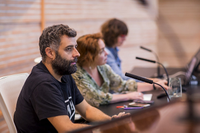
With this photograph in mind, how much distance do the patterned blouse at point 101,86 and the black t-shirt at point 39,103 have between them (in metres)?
0.46

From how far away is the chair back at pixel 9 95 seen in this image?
1295mm

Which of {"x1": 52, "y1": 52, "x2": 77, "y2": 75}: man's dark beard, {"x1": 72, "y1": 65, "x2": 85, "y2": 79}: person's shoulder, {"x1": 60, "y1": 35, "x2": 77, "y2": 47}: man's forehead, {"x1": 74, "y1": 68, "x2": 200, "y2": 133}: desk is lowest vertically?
{"x1": 72, "y1": 65, "x2": 85, "y2": 79}: person's shoulder

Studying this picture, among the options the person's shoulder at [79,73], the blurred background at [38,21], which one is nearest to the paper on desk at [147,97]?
the blurred background at [38,21]

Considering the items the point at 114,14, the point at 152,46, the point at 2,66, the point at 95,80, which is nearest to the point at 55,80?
the point at 95,80

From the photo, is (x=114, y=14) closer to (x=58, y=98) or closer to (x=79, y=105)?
(x=79, y=105)

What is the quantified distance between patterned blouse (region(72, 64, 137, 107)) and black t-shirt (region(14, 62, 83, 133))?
0.46 metres

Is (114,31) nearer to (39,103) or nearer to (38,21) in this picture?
(38,21)

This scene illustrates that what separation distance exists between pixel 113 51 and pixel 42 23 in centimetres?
92

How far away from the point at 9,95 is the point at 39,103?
33 cm

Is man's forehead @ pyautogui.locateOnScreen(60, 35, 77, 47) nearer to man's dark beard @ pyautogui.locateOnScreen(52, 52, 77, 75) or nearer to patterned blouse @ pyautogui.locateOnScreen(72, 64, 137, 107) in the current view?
man's dark beard @ pyautogui.locateOnScreen(52, 52, 77, 75)

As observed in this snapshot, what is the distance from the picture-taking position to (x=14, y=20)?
2527mm

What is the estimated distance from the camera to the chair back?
1295mm

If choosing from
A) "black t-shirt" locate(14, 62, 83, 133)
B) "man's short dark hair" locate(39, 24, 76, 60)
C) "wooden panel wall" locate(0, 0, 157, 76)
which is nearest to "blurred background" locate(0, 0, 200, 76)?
"wooden panel wall" locate(0, 0, 157, 76)

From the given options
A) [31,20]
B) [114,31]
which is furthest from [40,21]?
[114,31]
